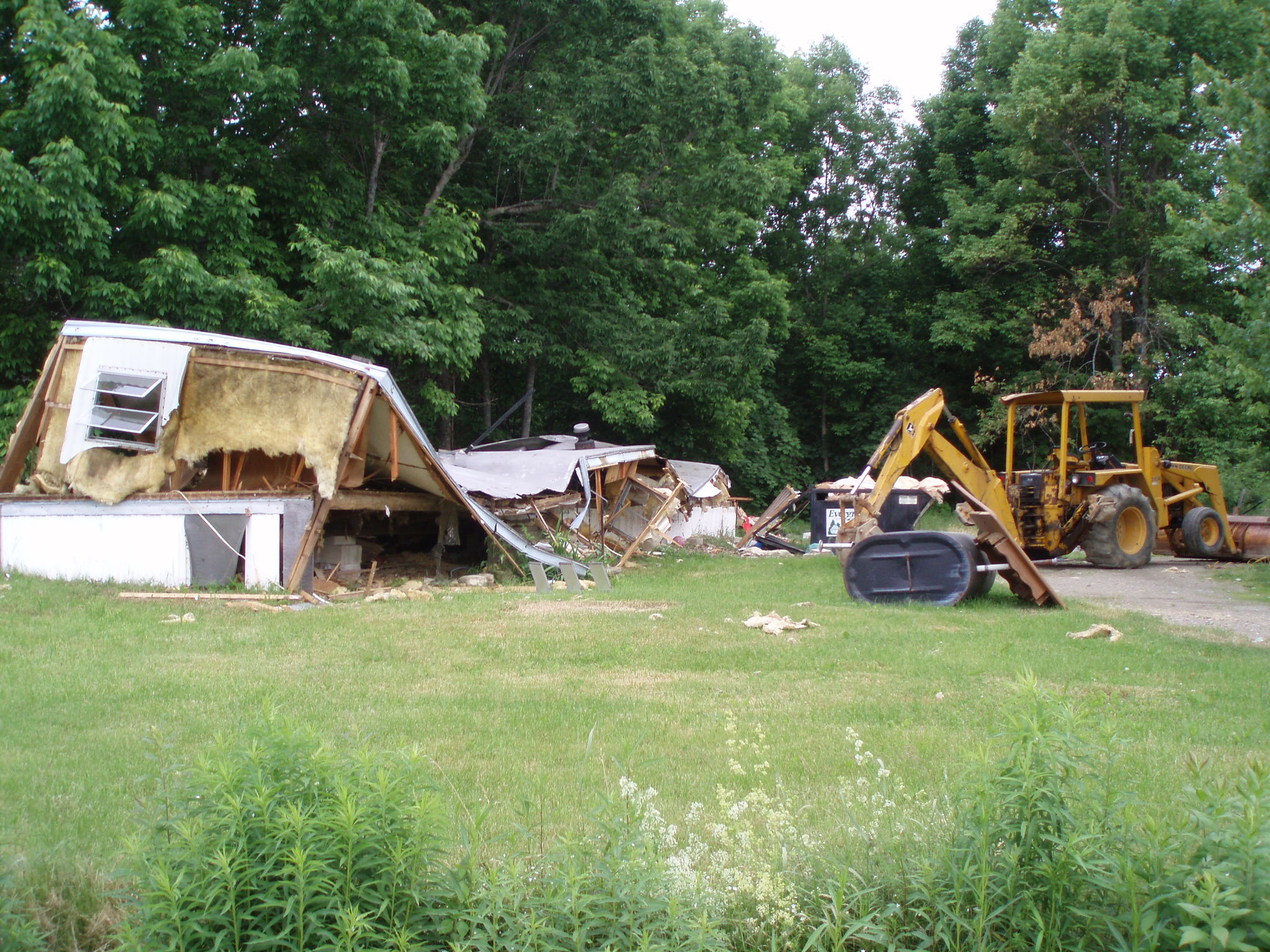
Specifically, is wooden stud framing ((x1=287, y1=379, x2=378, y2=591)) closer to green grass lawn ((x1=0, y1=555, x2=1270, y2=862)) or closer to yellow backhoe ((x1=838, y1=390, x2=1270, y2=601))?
green grass lawn ((x1=0, y1=555, x2=1270, y2=862))

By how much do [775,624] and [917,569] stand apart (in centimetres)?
294

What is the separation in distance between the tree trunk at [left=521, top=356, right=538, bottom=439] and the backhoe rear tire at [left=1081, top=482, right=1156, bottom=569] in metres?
13.3

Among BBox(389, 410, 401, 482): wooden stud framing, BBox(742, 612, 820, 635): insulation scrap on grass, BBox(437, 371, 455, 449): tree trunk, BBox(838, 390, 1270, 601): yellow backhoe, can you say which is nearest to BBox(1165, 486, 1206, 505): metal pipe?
BBox(838, 390, 1270, 601): yellow backhoe

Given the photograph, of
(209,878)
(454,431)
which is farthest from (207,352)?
(454,431)

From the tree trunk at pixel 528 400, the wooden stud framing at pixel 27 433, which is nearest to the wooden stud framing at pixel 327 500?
the wooden stud framing at pixel 27 433

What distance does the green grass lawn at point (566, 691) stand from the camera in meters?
4.84

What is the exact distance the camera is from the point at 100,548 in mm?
12969

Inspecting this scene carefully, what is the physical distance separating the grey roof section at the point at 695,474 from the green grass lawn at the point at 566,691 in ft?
43.2

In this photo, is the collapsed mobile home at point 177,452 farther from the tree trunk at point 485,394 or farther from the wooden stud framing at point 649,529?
the tree trunk at point 485,394

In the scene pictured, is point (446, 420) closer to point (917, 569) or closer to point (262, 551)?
point (262, 551)

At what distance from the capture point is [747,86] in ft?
82.3

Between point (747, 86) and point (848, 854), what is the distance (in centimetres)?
2433

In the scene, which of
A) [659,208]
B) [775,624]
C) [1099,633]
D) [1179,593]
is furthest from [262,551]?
[659,208]

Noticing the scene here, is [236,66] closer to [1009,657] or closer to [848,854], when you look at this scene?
[1009,657]
